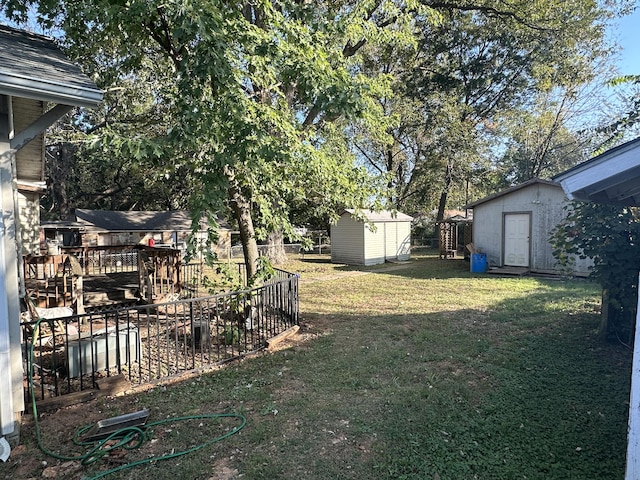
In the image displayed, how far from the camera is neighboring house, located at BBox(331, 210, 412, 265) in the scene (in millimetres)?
16453

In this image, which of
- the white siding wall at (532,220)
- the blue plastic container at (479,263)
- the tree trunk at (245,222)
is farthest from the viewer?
the blue plastic container at (479,263)

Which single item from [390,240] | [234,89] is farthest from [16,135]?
[390,240]

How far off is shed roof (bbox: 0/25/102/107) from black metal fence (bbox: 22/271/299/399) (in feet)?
7.02

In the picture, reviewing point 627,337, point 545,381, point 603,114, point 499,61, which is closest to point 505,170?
point 603,114

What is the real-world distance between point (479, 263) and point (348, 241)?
5.79 m

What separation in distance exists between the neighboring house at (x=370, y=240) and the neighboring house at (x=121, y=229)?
7959mm

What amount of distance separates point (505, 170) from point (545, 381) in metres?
23.3

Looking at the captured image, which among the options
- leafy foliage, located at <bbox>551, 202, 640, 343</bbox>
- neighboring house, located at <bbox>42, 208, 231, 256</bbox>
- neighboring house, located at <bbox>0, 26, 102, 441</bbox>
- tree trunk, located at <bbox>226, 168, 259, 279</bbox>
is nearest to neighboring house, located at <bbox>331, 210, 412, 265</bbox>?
neighboring house, located at <bbox>42, 208, 231, 256</bbox>

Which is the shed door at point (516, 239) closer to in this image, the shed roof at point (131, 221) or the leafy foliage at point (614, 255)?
the leafy foliage at point (614, 255)

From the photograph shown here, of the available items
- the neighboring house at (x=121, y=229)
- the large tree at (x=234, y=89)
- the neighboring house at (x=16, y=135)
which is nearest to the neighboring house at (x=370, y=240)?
the neighboring house at (x=121, y=229)

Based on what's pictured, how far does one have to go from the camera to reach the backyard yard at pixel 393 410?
2822mm

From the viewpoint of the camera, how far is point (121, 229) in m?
22.3

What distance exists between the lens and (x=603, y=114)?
62.6 ft

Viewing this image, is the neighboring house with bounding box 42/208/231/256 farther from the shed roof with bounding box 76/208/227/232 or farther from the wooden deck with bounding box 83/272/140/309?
the wooden deck with bounding box 83/272/140/309
